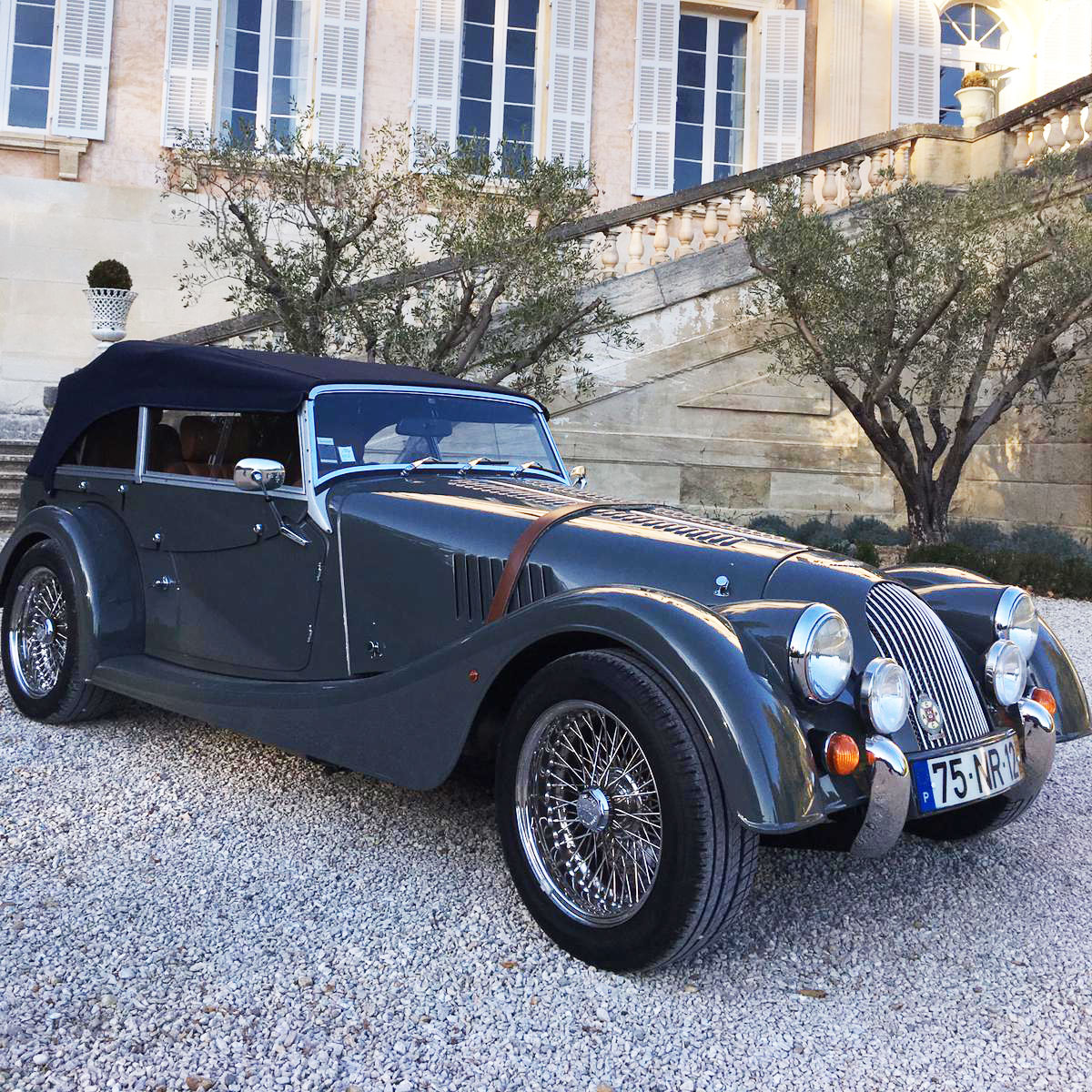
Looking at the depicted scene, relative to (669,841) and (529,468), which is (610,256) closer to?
(529,468)

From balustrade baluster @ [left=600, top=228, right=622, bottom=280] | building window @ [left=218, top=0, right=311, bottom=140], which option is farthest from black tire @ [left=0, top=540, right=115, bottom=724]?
building window @ [left=218, top=0, right=311, bottom=140]

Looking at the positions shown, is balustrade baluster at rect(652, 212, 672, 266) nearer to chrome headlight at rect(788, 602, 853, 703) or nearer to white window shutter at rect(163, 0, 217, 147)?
white window shutter at rect(163, 0, 217, 147)

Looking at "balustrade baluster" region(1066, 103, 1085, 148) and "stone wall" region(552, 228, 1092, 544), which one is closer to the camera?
"balustrade baluster" region(1066, 103, 1085, 148)

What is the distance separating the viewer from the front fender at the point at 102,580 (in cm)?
406

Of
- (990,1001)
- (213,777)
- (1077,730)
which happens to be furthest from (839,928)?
(213,777)

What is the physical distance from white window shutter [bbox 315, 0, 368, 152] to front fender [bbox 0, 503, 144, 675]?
9.79 metres

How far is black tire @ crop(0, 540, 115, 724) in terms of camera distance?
4.22 metres

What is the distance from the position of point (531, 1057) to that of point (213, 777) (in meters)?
2.07

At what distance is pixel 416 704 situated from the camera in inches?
115

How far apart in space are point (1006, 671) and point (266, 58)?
12893 millimetres

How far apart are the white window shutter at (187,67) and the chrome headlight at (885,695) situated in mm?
12418

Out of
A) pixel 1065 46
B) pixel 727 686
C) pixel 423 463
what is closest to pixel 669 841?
pixel 727 686

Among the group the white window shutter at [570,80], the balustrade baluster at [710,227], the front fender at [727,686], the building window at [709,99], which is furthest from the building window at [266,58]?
the front fender at [727,686]

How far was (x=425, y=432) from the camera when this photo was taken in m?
3.90
